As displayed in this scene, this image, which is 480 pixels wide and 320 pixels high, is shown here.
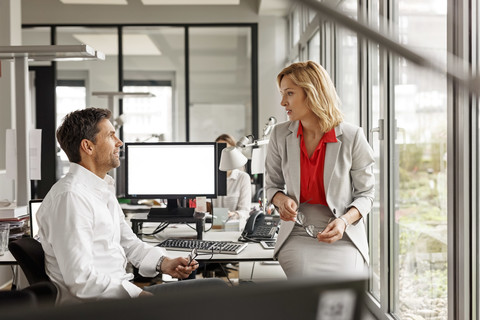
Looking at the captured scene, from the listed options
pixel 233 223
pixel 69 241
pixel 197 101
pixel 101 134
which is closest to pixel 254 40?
pixel 197 101

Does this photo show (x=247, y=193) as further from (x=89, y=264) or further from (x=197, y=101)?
(x=197, y=101)

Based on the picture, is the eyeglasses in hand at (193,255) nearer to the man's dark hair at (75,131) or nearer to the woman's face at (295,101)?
the man's dark hair at (75,131)

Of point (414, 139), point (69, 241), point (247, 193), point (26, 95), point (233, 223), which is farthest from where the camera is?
point (247, 193)

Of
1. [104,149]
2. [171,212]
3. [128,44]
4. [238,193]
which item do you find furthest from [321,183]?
[128,44]

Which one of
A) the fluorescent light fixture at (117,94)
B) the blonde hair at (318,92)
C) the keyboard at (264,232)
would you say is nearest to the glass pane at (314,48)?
the fluorescent light fixture at (117,94)

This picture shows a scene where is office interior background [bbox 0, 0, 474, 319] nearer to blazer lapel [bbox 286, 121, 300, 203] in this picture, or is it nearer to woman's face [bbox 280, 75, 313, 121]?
woman's face [bbox 280, 75, 313, 121]

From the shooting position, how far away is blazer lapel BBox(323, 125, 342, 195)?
2.14 metres

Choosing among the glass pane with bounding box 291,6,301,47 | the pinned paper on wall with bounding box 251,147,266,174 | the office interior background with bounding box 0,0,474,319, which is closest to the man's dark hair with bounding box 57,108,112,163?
the office interior background with bounding box 0,0,474,319

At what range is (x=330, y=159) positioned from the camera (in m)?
2.15

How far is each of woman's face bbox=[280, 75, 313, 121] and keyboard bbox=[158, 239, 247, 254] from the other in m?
0.72

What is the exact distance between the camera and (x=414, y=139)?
2682 millimetres

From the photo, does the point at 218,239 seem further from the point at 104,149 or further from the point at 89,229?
the point at 89,229

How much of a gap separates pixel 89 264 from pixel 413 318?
5.95ft

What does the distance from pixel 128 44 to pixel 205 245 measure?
17.6 ft
